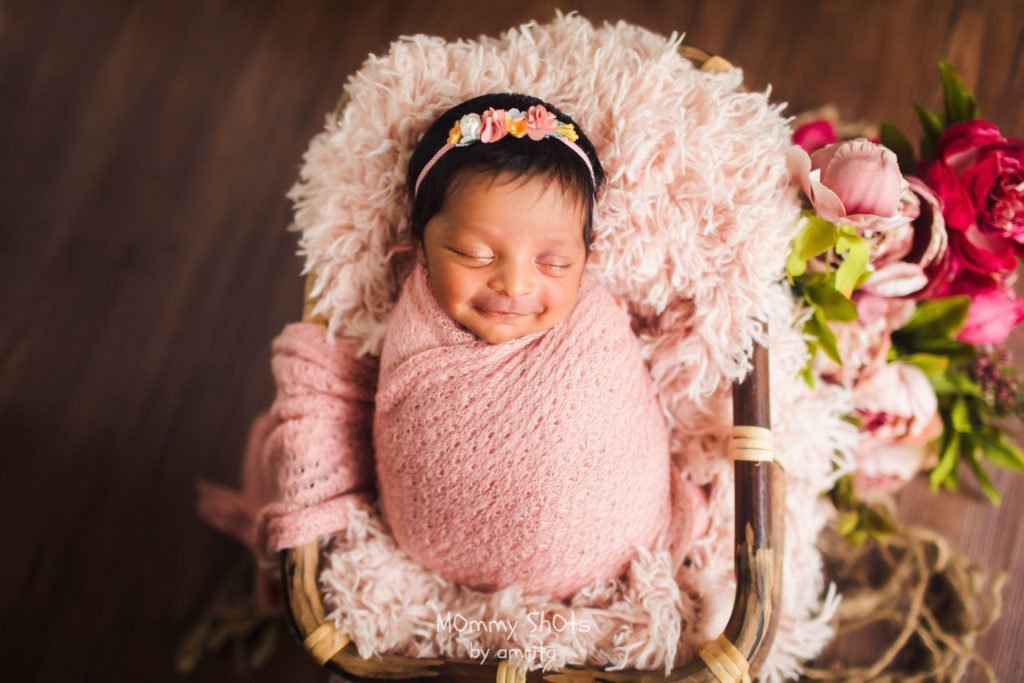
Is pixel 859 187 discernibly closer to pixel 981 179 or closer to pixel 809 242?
pixel 809 242

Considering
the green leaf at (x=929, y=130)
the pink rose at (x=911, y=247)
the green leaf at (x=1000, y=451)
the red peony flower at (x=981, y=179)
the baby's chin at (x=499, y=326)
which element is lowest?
the baby's chin at (x=499, y=326)

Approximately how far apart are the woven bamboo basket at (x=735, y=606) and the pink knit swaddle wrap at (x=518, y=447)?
0.12 m

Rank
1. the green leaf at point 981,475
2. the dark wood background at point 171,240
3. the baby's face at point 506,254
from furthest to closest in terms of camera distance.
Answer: the dark wood background at point 171,240 → the green leaf at point 981,475 → the baby's face at point 506,254

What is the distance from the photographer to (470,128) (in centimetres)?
78

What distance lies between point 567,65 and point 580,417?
47 cm

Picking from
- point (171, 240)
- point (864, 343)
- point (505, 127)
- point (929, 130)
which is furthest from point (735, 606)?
point (171, 240)

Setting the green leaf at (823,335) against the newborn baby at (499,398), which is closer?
the newborn baby at (499,398)

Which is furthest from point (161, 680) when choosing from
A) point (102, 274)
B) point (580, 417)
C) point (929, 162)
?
point (929, 162)

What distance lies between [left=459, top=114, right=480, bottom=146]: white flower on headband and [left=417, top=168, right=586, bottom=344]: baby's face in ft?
0.15

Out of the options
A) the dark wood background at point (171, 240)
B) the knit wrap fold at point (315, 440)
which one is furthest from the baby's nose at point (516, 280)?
the dark wood background at point (171, 240)

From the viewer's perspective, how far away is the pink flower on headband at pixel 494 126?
77 centimetres

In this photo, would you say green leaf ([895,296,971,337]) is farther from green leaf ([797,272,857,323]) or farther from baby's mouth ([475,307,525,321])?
baby's mouth ([475,307,525,321])

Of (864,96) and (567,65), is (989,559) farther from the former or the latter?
(567,65)

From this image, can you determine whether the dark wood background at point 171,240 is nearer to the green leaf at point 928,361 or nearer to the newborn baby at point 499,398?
the green leaf at point 928,361
